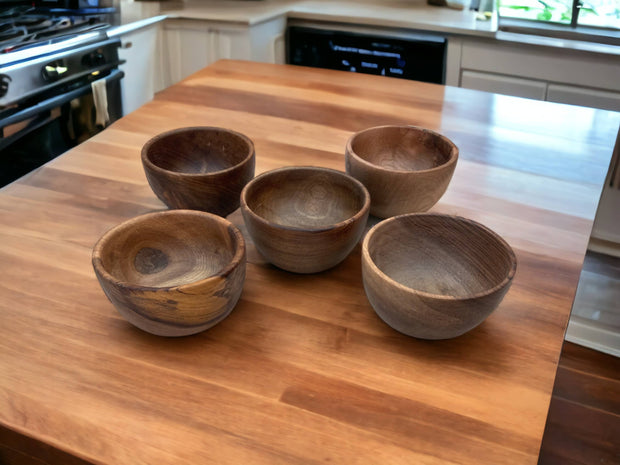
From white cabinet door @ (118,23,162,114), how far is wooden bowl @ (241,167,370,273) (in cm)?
183

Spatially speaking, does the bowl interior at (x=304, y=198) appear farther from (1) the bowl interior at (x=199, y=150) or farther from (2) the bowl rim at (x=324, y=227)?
(1) the bowl interior at (x=199, y=150)

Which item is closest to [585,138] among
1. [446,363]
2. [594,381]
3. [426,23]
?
[446,363]

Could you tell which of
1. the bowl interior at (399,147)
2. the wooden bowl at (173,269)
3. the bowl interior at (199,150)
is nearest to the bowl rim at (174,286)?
the wooden bowl at (173,269)

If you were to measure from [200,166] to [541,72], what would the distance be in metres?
1.98

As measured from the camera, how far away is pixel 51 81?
2.02 meters

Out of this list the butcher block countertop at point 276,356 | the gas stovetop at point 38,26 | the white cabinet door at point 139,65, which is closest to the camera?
the butcher block countertop at point 276,356

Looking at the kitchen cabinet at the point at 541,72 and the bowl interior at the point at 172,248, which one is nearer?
the bowl interior at the point at 172,248

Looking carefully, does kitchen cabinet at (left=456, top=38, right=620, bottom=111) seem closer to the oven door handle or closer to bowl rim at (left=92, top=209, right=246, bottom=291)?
the oven door handle

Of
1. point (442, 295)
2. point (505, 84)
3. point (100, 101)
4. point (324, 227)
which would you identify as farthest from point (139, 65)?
point (442, 295)

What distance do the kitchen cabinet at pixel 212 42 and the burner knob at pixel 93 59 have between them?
640mm

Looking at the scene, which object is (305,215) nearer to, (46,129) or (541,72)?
(46,129)

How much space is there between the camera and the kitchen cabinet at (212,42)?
2.71m

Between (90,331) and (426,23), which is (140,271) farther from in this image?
(426,23)

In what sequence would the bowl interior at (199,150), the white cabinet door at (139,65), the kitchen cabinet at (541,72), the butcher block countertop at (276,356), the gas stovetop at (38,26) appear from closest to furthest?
the butcher block countertop at (276,356)
the bowl interior at (199,150)
the gas stovetop at (38,26)
the kitchen cabinet at (541,72)
the white cabinet door at (139,65)
